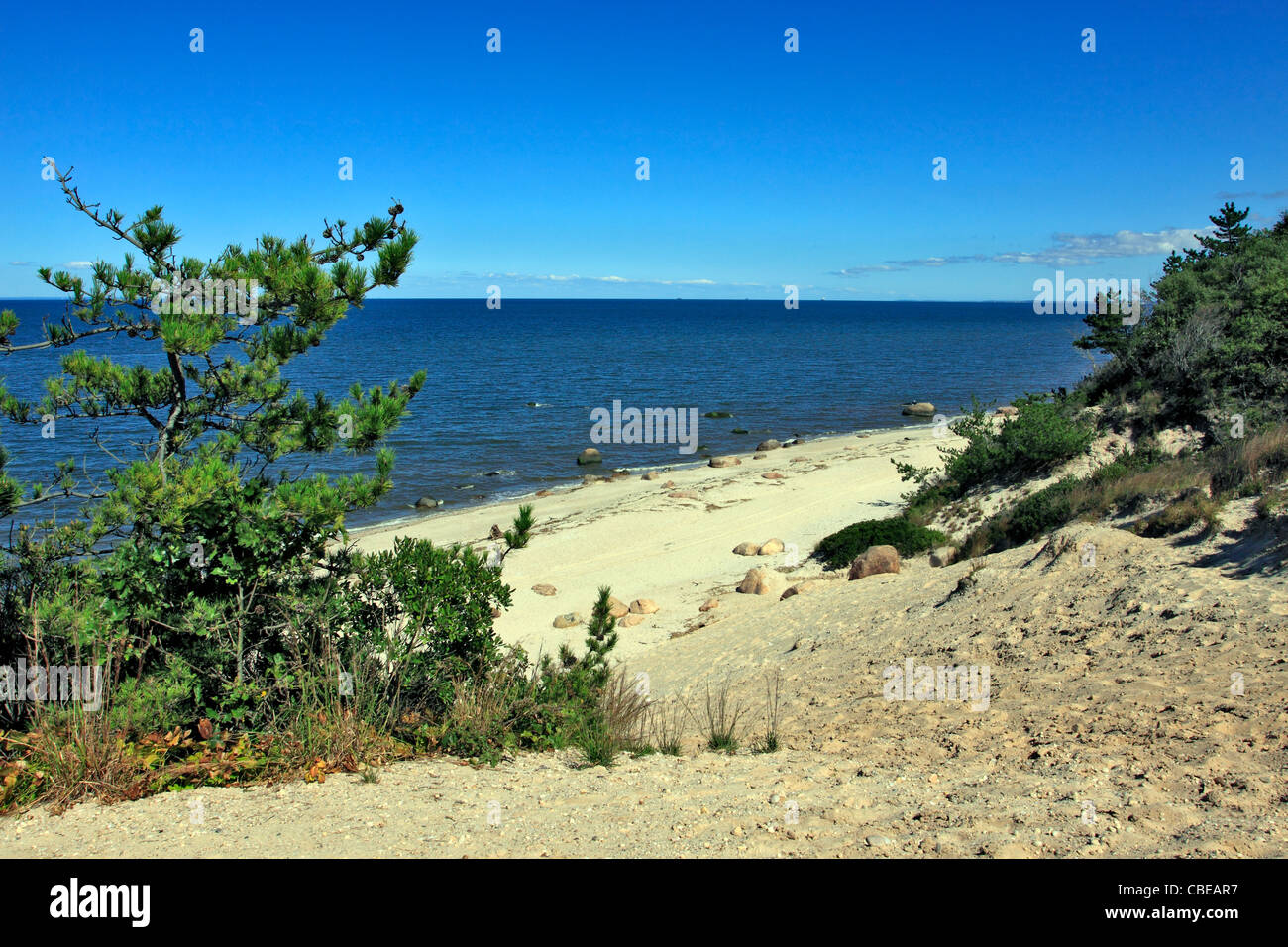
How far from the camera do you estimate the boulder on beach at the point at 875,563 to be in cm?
1315

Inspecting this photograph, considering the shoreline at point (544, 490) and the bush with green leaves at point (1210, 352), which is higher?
the bush with green leaves at point (1210, 352)

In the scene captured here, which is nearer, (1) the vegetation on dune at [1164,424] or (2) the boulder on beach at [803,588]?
(1) the vegetation on dune at [1164,424]

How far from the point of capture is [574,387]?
51406 mm

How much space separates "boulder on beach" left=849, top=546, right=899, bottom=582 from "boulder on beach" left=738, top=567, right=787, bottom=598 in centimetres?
131

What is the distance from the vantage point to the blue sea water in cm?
2739

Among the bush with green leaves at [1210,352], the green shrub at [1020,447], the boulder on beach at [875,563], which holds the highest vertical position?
the bush with green leaves at [1210,352]

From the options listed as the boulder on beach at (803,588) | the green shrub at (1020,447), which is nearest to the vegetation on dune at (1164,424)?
the green shrub at (1020,447)

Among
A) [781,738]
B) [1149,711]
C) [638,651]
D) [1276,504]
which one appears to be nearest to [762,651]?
[638,651]

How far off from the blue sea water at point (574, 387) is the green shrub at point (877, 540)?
31.3 ft

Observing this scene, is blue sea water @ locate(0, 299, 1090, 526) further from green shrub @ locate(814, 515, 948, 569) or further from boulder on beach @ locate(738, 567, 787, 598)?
green shrub @ locate(814, 515, 948, 569)

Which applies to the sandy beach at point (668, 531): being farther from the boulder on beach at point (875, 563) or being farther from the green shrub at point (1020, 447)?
the green shrub at point (1020, 447)

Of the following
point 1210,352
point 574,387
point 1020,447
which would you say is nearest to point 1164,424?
point 1210,352

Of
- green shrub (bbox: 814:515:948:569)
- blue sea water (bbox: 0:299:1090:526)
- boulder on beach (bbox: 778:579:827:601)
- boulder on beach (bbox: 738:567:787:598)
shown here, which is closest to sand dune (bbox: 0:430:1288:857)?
boulder on beach (bbox: 778:579:827:601)
